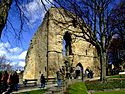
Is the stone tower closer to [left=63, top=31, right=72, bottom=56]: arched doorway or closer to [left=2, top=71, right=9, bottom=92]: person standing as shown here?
[left=63, top=31, right=72, bottom=56]: arched doorway

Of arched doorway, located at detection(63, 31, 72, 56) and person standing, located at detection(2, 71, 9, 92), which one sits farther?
arched doorway, located at detection(63, 31, 72, 56)

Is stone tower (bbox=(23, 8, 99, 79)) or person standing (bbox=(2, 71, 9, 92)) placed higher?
stone tower (bbox=(23, 8, 99, 79))

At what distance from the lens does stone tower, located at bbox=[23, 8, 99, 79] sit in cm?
5928

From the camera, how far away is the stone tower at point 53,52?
59281 millimetres

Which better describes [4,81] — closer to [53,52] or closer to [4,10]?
[4,10]

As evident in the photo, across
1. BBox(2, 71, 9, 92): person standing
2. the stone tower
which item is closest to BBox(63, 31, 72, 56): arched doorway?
the stone tower

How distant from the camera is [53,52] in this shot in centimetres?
5981

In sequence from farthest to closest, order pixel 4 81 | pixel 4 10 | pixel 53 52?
pixel 53 52
pixel 4 81
pixel 4 10

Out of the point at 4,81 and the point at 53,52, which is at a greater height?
the point at 53,52

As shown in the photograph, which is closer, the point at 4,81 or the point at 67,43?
the point at 4,81

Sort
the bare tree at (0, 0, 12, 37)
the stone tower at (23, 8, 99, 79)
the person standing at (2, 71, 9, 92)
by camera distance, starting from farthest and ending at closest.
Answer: the stone tower at (23, 8, 99, 79) < the person standing at (2, 71, 9, 92) < the bare tree at (0, 0, 12, 37)

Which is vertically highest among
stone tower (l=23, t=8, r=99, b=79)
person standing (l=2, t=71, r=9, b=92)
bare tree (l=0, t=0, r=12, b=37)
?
stone tower (l=23, t=8, r=99, b=79)

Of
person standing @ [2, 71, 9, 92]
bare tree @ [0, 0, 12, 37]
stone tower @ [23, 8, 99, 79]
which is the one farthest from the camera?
stone tower @ [23, 8, 99, 79]

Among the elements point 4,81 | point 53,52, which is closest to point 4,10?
point 4,81
